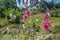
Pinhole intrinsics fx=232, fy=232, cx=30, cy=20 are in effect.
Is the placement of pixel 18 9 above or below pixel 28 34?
below

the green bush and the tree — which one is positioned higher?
the tree

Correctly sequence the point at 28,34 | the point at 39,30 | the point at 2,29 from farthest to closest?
the point at 2,29, the point at 39,30, the point at 28,34

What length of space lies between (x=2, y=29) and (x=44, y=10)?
44.7 inches

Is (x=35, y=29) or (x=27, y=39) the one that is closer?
(x=27, y=39)

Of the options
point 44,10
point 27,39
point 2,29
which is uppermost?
point 27,39

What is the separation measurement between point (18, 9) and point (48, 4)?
760 mm

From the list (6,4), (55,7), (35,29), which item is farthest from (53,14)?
(35,29)

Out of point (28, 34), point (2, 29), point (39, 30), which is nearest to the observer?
point (28, 34)

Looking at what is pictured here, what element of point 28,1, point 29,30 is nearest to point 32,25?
point 29,30

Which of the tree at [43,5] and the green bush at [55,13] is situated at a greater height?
the tree at [43,5]

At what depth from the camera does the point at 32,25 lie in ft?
8.54

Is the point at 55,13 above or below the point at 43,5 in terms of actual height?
Answer: below

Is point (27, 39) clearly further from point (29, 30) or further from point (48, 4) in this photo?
point (48, 4)

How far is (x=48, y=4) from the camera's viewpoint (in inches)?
228
